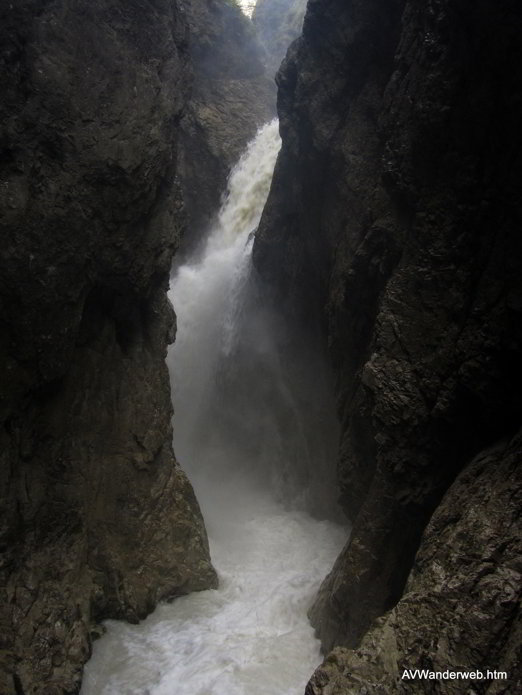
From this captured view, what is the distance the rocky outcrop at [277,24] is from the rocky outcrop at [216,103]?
4.17 meters

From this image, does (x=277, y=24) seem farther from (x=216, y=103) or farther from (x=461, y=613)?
(x=461, y=613)

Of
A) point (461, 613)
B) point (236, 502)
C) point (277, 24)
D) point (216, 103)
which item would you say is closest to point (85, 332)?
point (236, 502)

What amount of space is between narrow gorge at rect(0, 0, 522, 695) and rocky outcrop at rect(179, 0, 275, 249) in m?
9.14

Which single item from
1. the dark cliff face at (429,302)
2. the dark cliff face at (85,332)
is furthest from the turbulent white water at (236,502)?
the dark cliff face at (429,302)

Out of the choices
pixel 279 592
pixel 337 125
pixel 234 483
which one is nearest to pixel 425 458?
pixel 279 592

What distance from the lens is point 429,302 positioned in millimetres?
8836

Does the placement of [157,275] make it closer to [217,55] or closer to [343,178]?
[343,178]

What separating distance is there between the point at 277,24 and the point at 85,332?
1668 inches

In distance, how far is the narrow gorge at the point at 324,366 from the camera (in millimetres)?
7145

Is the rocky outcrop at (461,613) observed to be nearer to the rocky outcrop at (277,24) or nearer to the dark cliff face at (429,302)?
the dark cliff face at (429,302)

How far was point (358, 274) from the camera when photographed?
1191 cm

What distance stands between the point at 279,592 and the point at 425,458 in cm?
556

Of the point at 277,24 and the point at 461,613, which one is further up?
the point at 277,24

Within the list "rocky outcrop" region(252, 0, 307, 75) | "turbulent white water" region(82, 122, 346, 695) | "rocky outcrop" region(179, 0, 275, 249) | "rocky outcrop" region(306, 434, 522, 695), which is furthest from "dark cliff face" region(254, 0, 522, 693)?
"rocky outcrop" region(252, 0, 307, 75)
